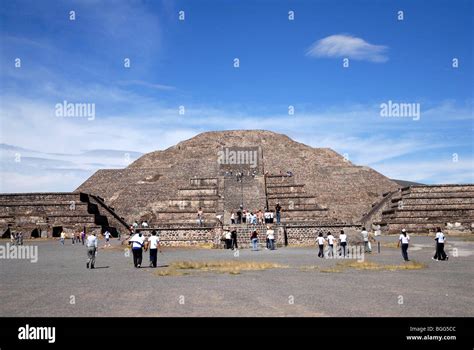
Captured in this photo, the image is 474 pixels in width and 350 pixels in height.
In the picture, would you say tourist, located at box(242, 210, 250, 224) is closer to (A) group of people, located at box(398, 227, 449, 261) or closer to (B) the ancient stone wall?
(B) the ancient stone wall

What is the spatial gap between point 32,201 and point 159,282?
35.1 metres

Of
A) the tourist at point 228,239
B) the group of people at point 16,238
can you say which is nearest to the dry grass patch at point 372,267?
the tourist at point 228,239

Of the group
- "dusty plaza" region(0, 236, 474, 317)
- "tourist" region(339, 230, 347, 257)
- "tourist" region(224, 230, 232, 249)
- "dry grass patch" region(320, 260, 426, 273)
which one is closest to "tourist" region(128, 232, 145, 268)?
"dusty plaza" region(0, 236, 474, 317)

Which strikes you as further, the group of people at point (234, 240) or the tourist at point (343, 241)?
the group of people at point (234, 240)

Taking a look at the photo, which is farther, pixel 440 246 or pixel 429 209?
pixel 429 209

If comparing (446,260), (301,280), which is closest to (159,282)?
(301,280)

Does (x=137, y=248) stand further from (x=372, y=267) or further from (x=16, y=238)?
(x=16, y=238)

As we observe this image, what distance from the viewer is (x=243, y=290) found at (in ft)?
38.6

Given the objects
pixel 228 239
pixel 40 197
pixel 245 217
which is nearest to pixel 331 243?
pixel 228 239

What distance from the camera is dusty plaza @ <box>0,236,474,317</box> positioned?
9.19 m

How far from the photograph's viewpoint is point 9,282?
13633 mm

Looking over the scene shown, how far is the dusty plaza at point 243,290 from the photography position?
9188mm

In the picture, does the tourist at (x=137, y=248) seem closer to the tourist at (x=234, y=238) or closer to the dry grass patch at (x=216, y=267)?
the dry grass patch at (x=216, y=267)
